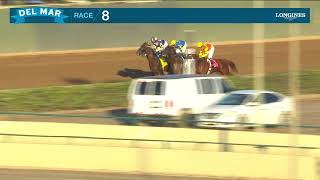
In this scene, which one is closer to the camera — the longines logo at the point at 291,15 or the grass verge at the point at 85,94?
the longines logo at the point at 291,15

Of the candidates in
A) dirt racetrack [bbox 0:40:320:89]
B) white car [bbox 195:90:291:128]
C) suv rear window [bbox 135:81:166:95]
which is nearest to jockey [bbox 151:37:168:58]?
dirt racetrack [bbox 0:40:320:89]

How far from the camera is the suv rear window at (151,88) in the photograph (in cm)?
2372

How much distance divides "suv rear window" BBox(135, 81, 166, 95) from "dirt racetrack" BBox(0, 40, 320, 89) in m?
12.4

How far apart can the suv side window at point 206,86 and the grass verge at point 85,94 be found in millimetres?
6145

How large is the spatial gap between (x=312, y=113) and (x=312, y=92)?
5207mm

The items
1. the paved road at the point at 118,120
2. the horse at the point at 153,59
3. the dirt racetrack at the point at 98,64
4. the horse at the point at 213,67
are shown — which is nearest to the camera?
the paved road at the point at 118,120

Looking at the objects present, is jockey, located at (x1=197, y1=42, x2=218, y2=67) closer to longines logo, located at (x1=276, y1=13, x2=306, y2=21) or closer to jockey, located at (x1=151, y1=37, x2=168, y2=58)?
jockey, located at (x1=151, y1=37, x2=168, y2=58)

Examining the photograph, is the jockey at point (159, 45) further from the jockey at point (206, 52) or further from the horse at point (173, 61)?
the jockey at point (206, 52)

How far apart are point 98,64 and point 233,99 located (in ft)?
57.5

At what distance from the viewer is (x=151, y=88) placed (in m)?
23.9

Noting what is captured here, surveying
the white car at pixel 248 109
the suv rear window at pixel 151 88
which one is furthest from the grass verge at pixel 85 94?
the white car at pixel 248 109

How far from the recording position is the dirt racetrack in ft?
121

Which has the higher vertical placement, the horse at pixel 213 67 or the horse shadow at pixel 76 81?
the horse at pixel 213 67

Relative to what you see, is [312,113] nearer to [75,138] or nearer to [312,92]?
[312,92]
